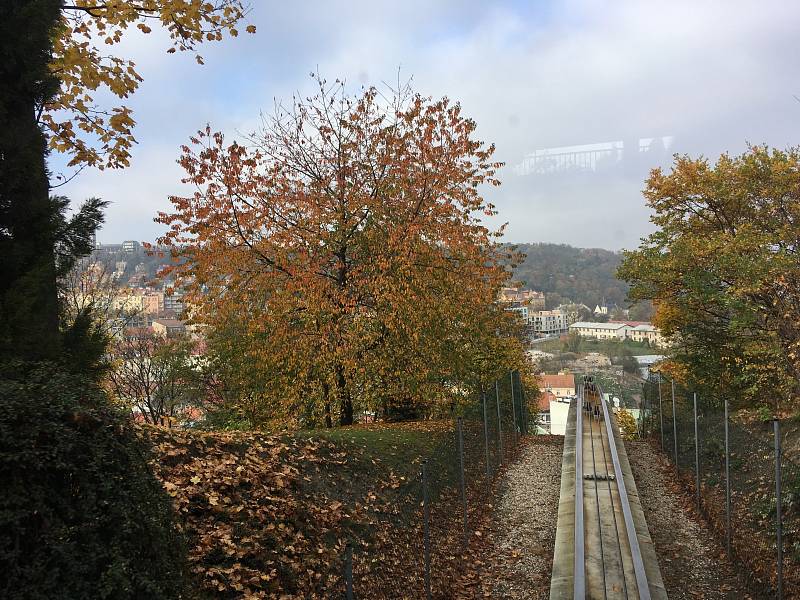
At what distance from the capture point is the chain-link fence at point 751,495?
24.1 feet

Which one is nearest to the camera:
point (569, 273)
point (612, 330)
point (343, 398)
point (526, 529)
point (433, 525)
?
point (433, 525)

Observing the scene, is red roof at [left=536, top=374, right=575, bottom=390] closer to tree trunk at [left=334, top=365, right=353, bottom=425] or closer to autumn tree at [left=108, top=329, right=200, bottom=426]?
autumn tree at [left=108, top=329, right=200, bottom=426]

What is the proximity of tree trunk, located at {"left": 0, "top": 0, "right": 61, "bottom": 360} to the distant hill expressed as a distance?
201 feet

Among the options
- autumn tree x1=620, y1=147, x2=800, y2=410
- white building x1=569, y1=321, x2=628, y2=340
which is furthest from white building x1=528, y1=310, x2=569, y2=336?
autumn tree x1=620, y1=147, x2=800, y2=410

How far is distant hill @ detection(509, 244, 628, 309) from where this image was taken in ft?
226

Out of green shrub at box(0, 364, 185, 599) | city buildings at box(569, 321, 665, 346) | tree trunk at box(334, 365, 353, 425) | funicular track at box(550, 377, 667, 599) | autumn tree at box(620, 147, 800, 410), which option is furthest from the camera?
city buildings at box(569, 321, 665, 346)

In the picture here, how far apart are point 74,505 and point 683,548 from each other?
9.56 meters

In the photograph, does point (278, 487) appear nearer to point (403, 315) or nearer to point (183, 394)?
point (403, 315)

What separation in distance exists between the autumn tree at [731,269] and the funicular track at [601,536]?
19.8 ft

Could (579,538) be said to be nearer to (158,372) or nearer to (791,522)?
(791,522)

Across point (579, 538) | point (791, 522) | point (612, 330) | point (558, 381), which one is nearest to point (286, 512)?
point (579, 538)

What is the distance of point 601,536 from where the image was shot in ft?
31.2

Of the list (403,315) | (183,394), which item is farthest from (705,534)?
(183,394)

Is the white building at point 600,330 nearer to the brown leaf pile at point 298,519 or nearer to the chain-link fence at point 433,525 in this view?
the chain-link fence at point 433,525
